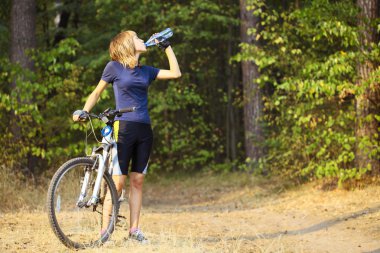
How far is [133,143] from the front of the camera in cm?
699

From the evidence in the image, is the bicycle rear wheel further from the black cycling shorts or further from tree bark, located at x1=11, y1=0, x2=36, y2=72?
tree bark, located at x1=11, y1=0, x2=36, y2=72

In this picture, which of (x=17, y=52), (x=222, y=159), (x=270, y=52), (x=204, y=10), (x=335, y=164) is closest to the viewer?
(x=335, y=164)

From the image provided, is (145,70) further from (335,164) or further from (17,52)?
(17,52)

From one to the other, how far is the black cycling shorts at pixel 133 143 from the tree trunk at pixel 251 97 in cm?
962

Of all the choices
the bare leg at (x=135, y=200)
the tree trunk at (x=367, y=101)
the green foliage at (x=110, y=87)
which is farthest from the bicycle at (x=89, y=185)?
the green foliage at (x=110, y=87)

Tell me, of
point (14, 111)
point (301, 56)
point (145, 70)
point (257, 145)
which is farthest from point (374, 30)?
point (14, 111)

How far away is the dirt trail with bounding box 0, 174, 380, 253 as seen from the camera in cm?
733

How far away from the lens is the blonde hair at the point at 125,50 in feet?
22.8

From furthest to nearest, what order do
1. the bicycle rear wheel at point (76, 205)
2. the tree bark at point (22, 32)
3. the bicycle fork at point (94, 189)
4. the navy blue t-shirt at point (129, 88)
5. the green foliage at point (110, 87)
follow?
1. the tree bark at point (22, 32)
2. the green foliage at point (110, 87)
3. the navy blue t-shirt at point (129, 88)
4. the bicycle fork at point (94, 189)
5. the bicycle rear wheel at point (76, 205)

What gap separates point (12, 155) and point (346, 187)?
21.7 ft

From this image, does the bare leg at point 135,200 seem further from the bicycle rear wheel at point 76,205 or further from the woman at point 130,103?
the bicycle rear wheel at point 76,205

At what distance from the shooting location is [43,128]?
14562 millimetres

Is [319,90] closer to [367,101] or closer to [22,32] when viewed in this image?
[367,101]

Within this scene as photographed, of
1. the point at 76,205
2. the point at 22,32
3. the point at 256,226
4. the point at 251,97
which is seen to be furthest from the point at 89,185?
the point at 251,97
